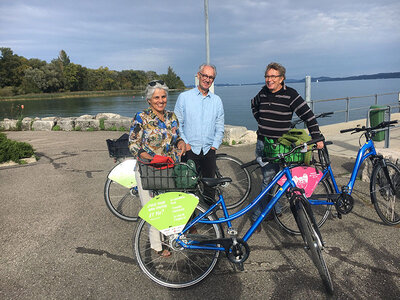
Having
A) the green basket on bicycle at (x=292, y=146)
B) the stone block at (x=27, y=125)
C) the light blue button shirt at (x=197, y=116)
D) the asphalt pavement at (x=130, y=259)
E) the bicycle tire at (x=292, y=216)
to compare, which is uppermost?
the light blue button shirt at (x=197, y=116)

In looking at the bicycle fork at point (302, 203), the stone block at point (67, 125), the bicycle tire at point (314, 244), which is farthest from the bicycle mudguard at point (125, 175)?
the stone block at point (67, 125)

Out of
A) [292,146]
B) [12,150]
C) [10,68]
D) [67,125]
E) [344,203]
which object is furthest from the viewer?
[10,68]

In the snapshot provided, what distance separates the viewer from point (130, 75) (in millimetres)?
137500

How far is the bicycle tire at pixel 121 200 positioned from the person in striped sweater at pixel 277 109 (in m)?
1.74

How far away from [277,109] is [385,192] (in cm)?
184

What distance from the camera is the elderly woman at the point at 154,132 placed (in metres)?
2.76

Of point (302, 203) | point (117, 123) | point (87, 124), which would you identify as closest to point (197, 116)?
point (302, 203)

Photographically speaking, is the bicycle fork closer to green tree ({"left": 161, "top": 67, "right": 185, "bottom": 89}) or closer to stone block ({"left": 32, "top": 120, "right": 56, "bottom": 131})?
stone block ({"left": 32, "top": 120, "right": 56, "bottom": 131})

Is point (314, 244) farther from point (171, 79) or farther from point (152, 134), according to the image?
point (171, 79)

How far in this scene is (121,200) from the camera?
402cm

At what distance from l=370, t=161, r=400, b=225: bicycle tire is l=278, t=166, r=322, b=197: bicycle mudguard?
37.5 inches

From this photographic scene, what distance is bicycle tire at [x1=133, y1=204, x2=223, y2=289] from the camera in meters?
2.53

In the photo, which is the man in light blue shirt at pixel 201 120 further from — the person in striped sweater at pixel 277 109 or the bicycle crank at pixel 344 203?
the bicycle crank at pixel 344 203

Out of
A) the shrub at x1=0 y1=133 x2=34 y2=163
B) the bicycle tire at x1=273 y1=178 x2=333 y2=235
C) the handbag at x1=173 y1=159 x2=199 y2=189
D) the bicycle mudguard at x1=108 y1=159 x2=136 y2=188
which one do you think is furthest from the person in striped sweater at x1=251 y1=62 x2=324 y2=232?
the shrub at x1=0 y1=133 x2=34 y2=163
